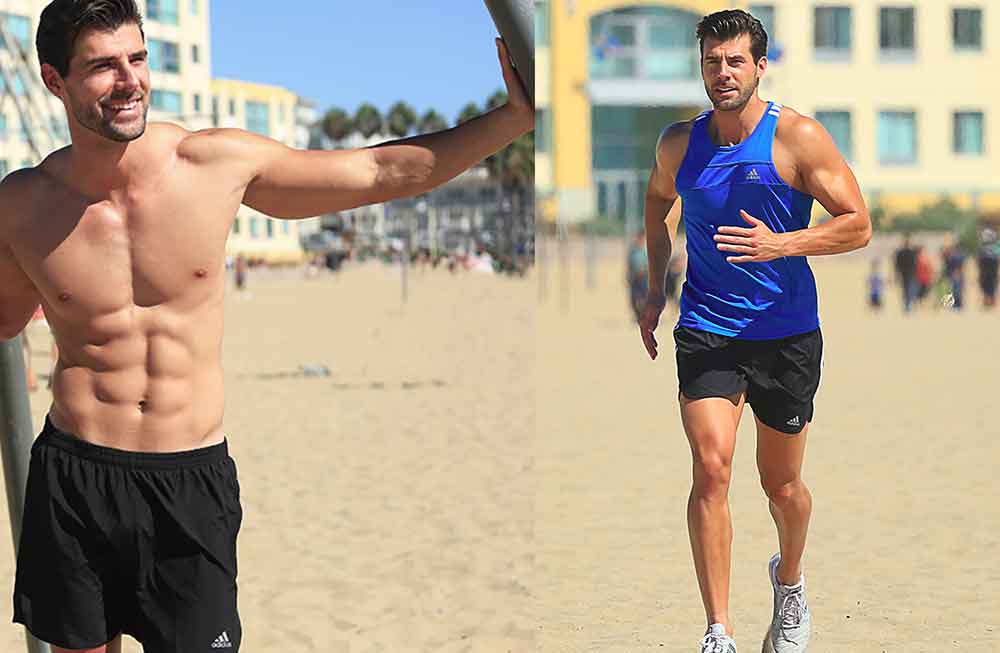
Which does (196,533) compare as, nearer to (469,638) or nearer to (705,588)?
(705,588)

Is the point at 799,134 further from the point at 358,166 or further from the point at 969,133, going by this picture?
the point at 969,133

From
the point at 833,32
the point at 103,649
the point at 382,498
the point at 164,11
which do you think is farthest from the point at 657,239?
the point at 164,11

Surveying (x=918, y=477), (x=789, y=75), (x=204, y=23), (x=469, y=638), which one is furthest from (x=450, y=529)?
(x=204, y=23)

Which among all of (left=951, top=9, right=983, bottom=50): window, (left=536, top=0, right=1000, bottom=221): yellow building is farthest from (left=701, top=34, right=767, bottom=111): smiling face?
(left=951, top=9, right=983, bottom=50): window

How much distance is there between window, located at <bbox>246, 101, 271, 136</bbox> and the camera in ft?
234

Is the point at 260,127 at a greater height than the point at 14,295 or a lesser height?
greater

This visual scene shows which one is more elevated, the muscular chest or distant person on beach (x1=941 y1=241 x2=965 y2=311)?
the muscular chest

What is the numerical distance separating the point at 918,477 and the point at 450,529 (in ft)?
10.4

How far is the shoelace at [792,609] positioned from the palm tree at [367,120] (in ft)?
313

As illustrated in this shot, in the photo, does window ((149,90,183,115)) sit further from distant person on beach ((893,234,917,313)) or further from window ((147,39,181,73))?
distant person on beach ((893,234,917,313))

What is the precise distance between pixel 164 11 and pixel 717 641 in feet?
125

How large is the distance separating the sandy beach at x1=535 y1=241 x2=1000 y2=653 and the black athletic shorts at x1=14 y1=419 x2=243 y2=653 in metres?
2.12

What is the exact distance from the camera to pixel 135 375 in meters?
2.82

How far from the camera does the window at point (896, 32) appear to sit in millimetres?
33812
